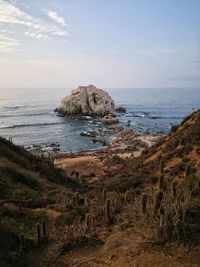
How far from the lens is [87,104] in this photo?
Result: 9094cm

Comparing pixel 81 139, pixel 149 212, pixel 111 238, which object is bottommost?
pixel 81 139

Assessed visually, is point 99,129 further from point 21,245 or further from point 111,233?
point 21,245

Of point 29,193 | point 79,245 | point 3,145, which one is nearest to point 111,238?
point 79,245

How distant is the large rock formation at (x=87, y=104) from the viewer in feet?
292

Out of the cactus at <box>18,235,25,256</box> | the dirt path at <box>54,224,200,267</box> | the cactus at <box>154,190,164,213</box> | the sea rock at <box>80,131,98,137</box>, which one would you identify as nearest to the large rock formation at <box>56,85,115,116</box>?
the sea rock at <box>80,131,98,137</box>

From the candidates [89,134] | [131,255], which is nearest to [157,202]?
[131,255]

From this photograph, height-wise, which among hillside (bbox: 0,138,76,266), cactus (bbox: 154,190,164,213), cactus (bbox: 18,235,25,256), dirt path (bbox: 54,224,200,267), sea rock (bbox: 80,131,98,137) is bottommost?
sea rock (bbox: 80,131,98,137)

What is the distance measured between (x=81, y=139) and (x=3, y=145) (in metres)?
34.9

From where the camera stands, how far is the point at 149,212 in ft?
26.3

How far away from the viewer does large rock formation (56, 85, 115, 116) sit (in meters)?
88.9

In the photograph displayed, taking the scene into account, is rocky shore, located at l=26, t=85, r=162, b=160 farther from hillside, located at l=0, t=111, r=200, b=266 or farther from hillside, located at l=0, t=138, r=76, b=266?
hillside, located at l=0, t=111, r=200, b=266

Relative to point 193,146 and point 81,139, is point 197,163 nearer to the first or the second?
point 193,146

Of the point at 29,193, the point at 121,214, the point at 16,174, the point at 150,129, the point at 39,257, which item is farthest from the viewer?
the point at 150,129

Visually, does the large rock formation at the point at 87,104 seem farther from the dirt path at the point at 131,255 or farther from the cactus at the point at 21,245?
the dirt path at the point at 131,255
